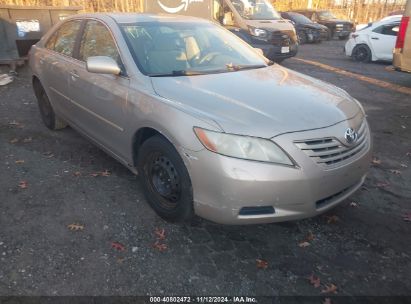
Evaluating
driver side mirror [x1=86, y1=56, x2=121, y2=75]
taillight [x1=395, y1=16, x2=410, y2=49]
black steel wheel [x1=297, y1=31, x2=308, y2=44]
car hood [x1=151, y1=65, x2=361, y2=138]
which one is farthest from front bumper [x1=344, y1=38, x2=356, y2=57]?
driver side mirror [x1=86, y1=56, x2=121, y2=75]

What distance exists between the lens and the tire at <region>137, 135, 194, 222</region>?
2.85 meters

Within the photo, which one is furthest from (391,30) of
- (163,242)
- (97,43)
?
(163,242)

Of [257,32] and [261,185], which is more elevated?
[257,32]

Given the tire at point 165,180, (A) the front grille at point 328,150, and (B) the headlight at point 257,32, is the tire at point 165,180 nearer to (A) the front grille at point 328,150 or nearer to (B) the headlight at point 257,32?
(A) the front grille at point 328,150

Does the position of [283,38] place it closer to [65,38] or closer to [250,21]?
[250,21]

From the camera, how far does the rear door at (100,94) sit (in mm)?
3453

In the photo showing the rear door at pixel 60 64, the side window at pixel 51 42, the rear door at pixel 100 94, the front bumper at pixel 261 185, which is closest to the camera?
the front bumper at pixel 261 185

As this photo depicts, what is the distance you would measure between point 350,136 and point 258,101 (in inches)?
29.8

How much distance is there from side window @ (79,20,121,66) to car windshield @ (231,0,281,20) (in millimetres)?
7656

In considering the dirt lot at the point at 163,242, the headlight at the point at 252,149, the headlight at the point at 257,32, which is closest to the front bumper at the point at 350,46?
the headlight at the point at 257,32

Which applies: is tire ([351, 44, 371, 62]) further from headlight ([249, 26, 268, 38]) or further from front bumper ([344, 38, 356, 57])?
headlight ([249, 26, 268, 38])

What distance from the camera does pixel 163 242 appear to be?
301cm

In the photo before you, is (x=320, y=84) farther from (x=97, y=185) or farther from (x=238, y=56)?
(x=97, y=185)

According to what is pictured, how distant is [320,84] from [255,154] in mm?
1503
